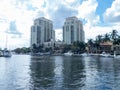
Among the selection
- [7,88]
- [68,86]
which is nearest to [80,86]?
[68,86]

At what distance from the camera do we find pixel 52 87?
36.1 m

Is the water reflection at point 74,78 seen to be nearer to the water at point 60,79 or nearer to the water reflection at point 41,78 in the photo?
the water at point 60,79

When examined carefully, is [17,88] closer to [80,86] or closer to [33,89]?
[33,89]

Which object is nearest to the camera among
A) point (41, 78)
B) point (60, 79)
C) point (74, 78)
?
point (60, 79)

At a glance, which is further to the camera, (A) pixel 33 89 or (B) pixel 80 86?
(B) pixel 80 86

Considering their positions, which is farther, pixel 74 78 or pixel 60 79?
pixel 74 78

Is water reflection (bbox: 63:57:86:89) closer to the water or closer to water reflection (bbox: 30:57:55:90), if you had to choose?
the water

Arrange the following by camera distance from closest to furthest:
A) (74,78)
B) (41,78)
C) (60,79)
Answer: (60,79) → (41,78) → (74,78)

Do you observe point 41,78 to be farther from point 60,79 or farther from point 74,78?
point 74,78

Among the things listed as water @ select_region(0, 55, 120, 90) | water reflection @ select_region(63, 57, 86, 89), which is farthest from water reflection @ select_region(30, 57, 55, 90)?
water reflection @ select_region(63, 57, 86, 89)

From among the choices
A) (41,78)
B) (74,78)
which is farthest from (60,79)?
(41,78)

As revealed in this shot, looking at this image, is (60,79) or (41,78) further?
(41,78)

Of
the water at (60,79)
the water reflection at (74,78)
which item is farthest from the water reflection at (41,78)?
the water reflection at (74,78)

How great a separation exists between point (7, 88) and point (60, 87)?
7.69 meters
